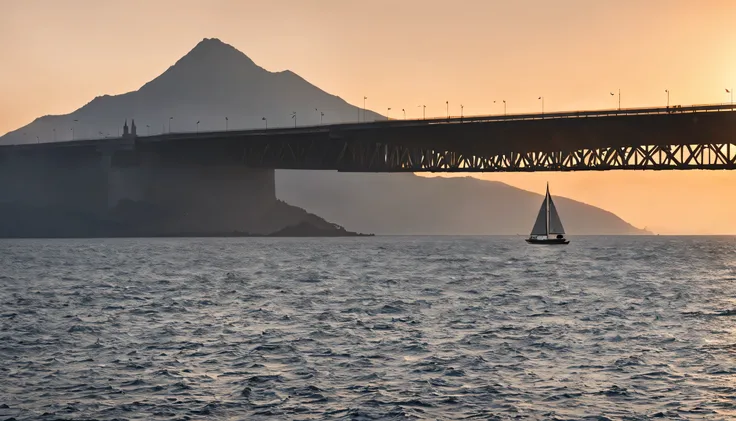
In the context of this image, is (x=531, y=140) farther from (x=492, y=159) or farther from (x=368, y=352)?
(x=368, y=352)

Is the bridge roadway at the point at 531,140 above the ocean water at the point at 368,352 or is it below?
above

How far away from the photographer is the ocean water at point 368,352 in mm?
31000

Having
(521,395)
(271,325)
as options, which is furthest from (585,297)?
(521,395)

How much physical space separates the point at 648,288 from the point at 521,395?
161ft

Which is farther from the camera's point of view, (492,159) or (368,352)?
(492,159)

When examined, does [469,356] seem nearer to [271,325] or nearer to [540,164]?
Result: [271,325]

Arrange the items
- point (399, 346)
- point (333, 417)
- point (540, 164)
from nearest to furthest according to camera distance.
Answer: point (333, 417)
point (399, 346)
point (540, 164)

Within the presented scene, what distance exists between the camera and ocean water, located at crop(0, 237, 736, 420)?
31000 mm

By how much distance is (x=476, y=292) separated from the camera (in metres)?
73.1

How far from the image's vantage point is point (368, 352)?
41.4 metres

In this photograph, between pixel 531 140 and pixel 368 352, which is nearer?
pixel 368 352

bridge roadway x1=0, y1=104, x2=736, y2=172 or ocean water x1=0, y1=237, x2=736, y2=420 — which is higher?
bridge roadway x1=0, y1=104, x2=736, y2=172

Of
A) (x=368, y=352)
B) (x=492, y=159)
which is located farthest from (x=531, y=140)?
(x=368, y=352)

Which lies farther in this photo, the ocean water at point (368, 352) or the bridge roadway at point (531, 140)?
the bridge roadway at point (531, 140)
